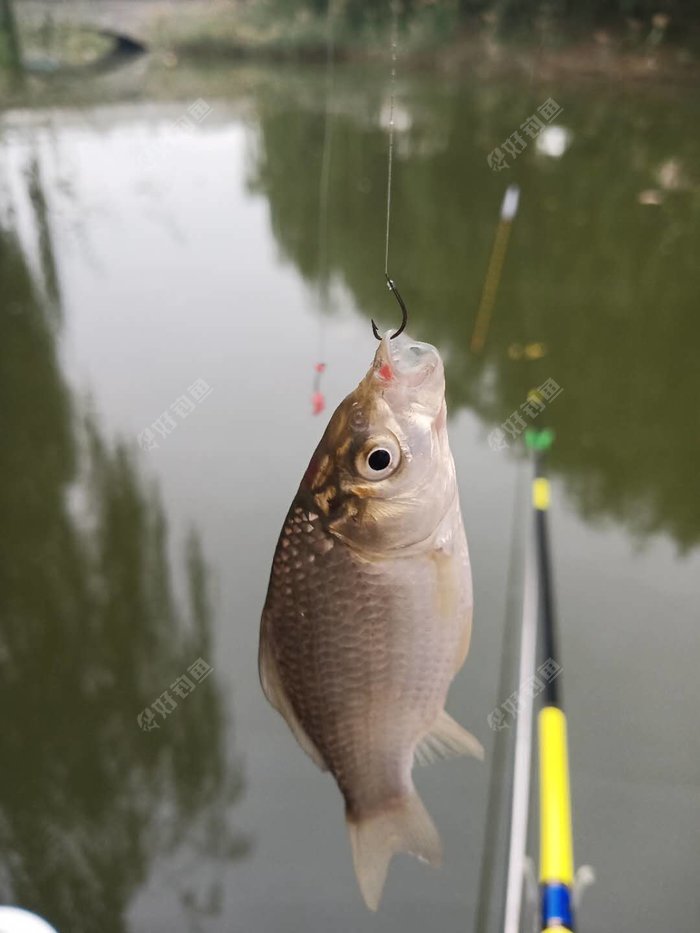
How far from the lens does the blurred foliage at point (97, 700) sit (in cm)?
221

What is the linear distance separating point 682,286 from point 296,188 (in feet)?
10.4

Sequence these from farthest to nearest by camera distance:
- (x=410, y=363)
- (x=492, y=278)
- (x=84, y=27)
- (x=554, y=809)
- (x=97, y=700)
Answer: (x=84, y=27) < (x=492, y=278) < (x=97, y=700) < (x=554, y=809) < (x=410, y=363)

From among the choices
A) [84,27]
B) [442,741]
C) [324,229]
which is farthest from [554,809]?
[84,27]

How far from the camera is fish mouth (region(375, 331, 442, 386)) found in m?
0.82

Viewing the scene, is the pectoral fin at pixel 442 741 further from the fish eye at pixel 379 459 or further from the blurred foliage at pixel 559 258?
the blurred foliage at pixel 559 258

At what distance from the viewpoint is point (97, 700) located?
2553 mm

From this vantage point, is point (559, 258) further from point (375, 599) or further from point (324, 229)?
point (375, 599)

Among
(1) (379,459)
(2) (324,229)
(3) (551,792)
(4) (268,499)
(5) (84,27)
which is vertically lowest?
(5) (84,27)

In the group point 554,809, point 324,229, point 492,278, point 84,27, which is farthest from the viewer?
point 84,27

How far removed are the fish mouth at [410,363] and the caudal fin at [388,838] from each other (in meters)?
0.48

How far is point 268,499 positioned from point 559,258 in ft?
10.2

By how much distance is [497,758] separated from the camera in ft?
7.47

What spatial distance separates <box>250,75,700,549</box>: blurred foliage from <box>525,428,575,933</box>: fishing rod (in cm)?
114

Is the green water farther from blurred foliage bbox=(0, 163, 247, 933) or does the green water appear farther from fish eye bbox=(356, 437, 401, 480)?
fish eye bbox=(356, 437, 401, 480)
